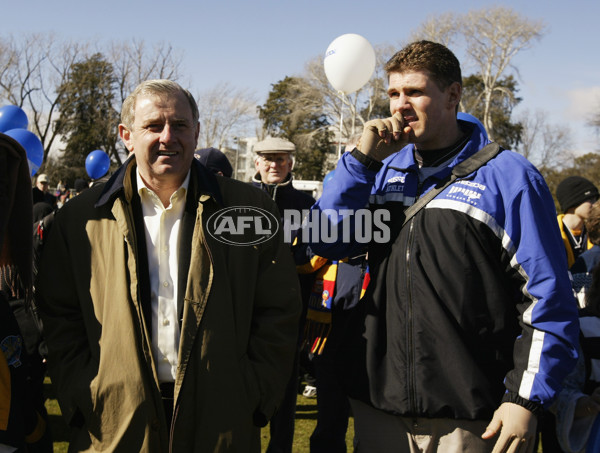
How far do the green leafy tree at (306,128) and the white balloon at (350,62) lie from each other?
28678 mm

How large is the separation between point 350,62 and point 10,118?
4.78m

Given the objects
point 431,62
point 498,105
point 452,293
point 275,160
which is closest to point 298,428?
point 275,160

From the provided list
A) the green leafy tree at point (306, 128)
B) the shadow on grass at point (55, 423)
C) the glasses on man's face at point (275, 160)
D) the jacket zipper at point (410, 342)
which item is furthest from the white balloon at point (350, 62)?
the green leafy tree at point (306, 128)

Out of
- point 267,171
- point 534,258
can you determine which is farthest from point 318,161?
point 534,258

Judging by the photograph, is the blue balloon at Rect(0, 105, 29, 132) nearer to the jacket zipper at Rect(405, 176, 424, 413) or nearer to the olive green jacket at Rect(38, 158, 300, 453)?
the olive green jacket at Rect(38, 158, 300, 453)

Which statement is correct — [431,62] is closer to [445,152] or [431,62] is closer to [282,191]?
[445,152]

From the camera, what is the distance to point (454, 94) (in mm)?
2338

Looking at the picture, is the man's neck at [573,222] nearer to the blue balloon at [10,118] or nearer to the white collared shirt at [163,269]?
the white collared shirt at [163,269]

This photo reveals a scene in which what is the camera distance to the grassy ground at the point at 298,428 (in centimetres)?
438

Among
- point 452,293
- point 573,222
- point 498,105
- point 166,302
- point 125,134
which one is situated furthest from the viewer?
point 498,105

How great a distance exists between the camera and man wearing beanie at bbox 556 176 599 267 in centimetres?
515

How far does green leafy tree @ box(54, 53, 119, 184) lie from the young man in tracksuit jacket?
105 feet

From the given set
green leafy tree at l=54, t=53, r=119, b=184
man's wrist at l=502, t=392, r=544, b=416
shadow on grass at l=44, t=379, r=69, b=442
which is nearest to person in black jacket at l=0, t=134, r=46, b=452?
man's wrist at l=502, t=392, r=544, b=416

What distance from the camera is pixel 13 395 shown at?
2131 millimetres
